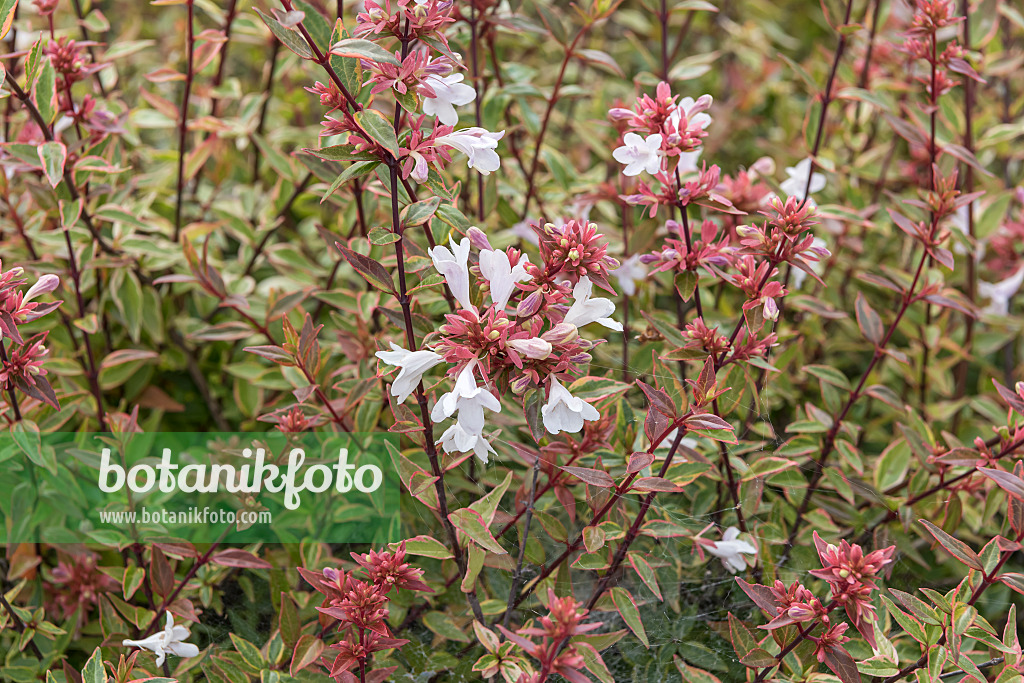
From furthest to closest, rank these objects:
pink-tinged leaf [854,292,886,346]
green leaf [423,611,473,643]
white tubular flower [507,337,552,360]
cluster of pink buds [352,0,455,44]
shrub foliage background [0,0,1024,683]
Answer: pink-tinged leaf [854,292,886,346]
green leaf [423,611,473,643]
shrub foliage background [0,0,1024,683]
cluster of pink buds [352,0,455,44]
white tubular flower [507,337,552,360]

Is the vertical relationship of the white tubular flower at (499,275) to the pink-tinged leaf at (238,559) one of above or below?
above

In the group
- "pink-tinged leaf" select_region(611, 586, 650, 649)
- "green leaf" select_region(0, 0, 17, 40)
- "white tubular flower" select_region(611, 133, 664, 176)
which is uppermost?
"green leaf" select_region(0, 0, 17, 40)

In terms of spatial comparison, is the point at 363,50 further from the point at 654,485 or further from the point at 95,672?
the point at 95,672

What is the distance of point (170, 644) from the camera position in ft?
4.60

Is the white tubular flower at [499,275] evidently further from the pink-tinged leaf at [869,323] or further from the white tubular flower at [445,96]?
the pink-tinged leaf at [869,323]

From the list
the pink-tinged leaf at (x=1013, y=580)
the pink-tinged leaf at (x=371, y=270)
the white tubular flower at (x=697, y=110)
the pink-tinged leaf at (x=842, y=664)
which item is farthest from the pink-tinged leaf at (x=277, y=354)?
the pink-tinged leaf at (x=1013, y=580)

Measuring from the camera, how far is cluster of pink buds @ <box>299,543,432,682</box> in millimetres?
1229

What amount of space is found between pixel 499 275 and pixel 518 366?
0.46 feet

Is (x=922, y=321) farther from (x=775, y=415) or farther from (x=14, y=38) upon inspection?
(x=14, y=38)

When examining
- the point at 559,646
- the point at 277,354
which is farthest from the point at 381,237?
the point at 559,646

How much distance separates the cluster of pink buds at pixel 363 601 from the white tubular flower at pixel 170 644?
281 mm

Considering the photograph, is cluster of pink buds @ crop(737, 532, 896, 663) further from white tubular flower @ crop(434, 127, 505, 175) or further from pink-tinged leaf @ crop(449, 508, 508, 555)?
white tubular flower @ crop(434, 127, 505, 175)

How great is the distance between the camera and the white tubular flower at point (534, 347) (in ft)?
3.28

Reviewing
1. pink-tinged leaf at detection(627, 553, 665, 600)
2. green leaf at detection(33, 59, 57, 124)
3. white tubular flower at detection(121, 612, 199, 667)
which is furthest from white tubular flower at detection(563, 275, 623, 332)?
green leaf at detection(33, 59, 57, 124)
